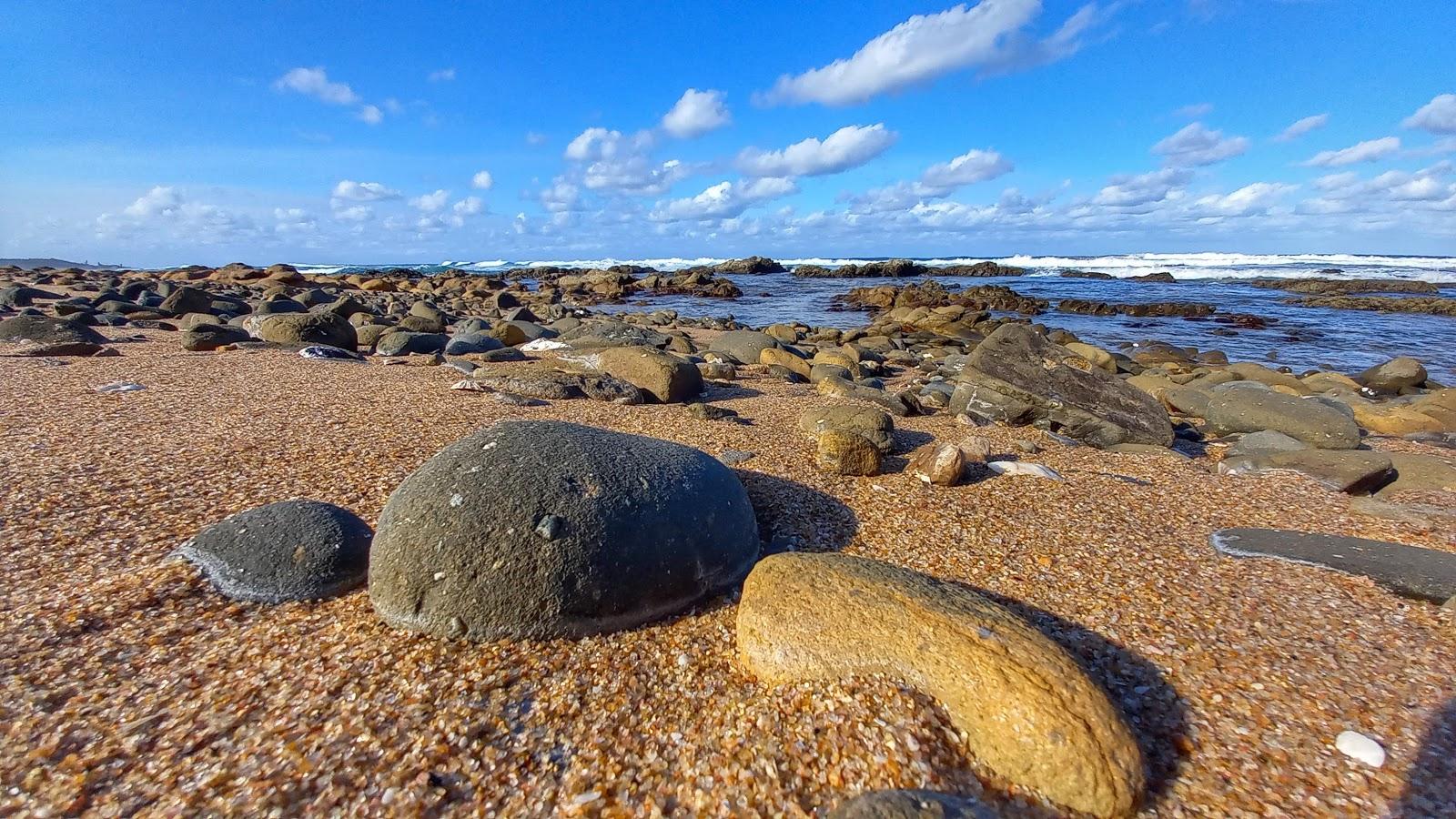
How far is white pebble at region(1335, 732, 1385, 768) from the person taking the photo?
1890 mm

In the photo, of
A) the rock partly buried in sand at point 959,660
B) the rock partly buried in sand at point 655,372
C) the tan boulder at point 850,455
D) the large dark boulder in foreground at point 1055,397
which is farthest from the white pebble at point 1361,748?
the rock partly buried in sand at point 655,372

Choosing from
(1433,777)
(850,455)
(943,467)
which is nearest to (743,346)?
(850,455)

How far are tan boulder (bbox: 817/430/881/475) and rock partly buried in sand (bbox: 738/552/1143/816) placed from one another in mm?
1680

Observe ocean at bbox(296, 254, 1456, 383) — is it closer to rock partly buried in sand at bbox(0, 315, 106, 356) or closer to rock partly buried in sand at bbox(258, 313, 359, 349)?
rock partly buried in sand at bbox(258, 313, 359, 349)

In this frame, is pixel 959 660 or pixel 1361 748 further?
pixel 959 660

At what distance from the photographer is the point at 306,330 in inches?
355

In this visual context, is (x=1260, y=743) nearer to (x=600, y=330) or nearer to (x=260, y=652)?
(x=260, y=652)

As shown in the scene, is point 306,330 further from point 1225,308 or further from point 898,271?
point 898,271

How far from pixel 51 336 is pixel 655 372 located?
7092 millimetres

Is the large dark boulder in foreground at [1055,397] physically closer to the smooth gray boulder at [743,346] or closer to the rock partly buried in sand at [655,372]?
the rock partly buried in sand at [655,372]

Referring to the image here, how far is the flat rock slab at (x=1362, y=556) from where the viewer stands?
112 inches

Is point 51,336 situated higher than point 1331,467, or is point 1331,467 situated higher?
point 51,336

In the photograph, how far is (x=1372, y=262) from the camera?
47531 millimetres

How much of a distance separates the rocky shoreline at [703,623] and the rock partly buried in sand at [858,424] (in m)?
0.03
